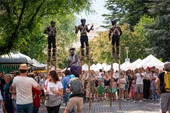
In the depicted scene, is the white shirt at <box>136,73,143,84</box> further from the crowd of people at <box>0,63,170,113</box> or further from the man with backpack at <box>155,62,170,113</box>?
the man with backpack at <box>155,62,170,113</box>

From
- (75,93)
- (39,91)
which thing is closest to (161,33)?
(75,93)

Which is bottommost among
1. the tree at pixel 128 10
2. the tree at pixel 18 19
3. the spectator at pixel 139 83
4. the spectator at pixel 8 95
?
the spectator at pixel 139 83

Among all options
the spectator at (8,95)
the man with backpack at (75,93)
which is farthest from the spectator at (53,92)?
the spectator at (8,95)

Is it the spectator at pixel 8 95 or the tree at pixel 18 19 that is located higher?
the tree at pixel 18 19

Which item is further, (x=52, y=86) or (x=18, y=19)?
(x=18, y=19)

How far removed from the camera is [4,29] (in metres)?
17.2

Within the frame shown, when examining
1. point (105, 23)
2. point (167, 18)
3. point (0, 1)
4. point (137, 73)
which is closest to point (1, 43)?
point (0, 1)

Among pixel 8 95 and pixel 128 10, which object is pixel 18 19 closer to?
pixel 8 95

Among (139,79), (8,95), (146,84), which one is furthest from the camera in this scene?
(146,84)

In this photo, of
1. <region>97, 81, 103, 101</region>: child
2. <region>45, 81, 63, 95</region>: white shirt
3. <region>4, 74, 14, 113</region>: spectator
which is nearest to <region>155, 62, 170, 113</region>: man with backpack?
<region>45, 81, 63, 95</region>: white shirt

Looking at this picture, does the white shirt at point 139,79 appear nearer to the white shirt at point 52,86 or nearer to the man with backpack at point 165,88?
the man with backpack at point 165,88

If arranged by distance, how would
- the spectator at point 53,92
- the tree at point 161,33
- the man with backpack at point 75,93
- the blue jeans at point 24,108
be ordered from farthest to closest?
the tree at point 161,33 → the man with backpack at point 75,93 → the spectator at point 53,92 → the blue jeans at point 24,108

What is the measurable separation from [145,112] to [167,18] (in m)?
33.0

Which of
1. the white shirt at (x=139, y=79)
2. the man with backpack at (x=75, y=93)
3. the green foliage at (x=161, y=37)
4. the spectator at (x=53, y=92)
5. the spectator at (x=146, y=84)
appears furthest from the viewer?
the green foliage at (x=161, y=37)
